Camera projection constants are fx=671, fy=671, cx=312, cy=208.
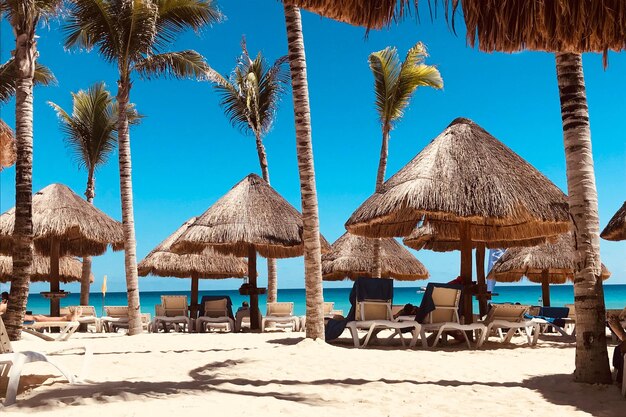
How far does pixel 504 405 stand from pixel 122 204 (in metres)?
9.16

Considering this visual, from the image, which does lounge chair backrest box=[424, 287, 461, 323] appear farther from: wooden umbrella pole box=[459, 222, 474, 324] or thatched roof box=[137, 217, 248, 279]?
thatched roof box=[137, 217, 248, 279]

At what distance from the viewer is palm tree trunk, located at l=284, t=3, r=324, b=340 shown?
8930 mm

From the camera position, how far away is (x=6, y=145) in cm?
1057

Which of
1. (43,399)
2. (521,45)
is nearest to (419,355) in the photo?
(521,45)

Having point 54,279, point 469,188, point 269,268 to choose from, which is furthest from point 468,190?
point 54,279

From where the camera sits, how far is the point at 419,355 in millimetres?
7961

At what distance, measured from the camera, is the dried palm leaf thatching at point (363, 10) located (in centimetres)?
541

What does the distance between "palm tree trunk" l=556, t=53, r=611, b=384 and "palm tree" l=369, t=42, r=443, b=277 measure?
990 cm

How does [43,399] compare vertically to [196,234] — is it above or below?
below

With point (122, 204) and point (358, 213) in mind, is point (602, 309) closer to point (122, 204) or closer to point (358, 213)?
point (358, 213)

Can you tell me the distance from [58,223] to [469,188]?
9235 millimetres

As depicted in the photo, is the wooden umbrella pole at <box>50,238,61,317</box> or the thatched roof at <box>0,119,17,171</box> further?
the wooden umbrella pole at <box>50,238,61,317</box>

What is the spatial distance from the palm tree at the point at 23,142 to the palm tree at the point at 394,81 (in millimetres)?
7984

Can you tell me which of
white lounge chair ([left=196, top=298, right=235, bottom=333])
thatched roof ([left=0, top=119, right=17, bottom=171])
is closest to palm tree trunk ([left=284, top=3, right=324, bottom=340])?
thatched roof ([left=0, top=119, right=17, bottom=171])
